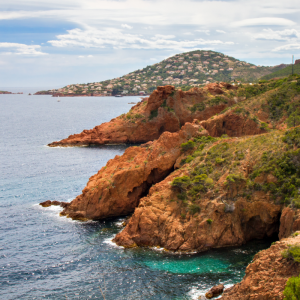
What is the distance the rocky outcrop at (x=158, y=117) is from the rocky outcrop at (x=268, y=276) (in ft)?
245

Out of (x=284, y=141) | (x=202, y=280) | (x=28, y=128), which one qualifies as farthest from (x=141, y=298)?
(x=28, y=128)

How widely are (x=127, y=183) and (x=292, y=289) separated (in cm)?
2539

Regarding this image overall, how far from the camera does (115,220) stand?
41.2 metres

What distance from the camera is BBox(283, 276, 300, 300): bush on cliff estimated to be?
62.3 feet

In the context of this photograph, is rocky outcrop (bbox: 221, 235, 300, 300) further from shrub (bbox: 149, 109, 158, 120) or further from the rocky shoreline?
shrub (bbox: 149, 109, 158, 120)

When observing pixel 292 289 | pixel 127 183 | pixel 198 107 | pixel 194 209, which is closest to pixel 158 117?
pixel 198 107

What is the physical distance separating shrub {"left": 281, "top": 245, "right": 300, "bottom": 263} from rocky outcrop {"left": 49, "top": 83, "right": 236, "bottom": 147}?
247ft

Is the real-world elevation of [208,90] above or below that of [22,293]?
above

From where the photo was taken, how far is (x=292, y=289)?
19328 millimetres

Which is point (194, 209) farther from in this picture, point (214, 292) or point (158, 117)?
point (158, 117)

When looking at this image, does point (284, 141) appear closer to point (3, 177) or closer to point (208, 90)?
point (3, 177)

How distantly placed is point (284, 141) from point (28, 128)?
329 feet

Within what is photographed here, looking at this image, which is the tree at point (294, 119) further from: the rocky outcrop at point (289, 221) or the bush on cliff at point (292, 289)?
the bush on cliff at point (292, 289)

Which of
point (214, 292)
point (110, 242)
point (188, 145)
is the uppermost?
point (188, 145)
